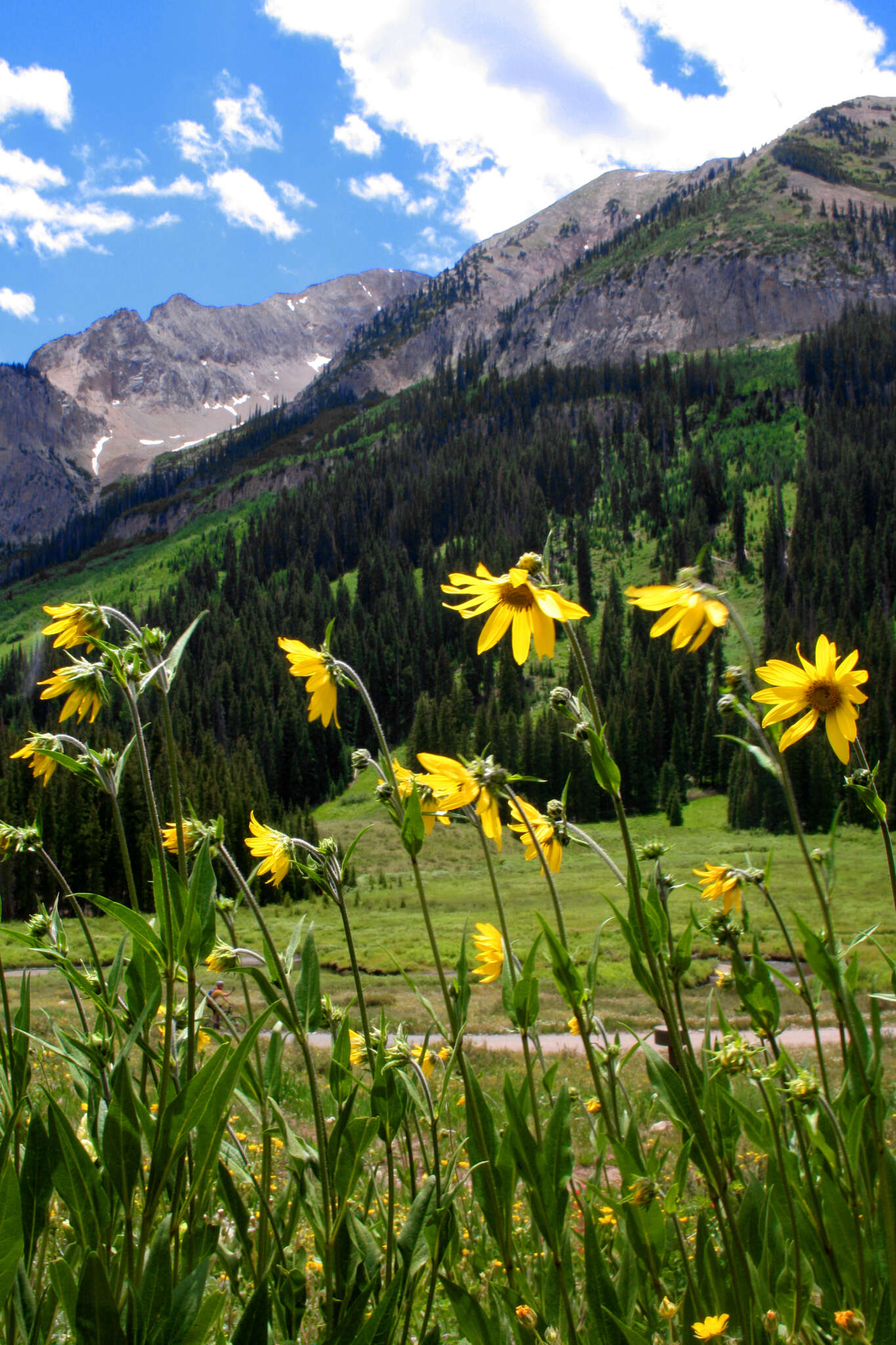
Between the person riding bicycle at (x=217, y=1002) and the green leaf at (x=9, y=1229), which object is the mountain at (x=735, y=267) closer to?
the person riding bicycle at (x=217, y=1002)

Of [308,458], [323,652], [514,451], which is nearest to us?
[323,652]

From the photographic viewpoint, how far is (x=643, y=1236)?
1677 millimetres

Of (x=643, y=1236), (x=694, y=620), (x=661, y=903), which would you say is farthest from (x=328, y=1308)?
(x=694, y=620)

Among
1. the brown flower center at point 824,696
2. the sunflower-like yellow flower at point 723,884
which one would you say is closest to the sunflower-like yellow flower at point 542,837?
the sunflower-like yellow flower at point 723,884

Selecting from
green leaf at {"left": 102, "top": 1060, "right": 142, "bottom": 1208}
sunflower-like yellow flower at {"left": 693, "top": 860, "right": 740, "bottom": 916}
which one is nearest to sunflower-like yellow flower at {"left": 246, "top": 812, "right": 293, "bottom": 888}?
green leaf at {"left": 102, "top": 1060, "right": 142, "bottom": 1208}

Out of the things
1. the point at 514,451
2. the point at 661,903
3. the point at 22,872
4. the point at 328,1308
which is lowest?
the point at 22,872

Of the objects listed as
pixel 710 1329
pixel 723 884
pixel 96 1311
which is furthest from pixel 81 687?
pixel 710 1329

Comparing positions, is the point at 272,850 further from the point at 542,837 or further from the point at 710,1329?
the point at 710,1329

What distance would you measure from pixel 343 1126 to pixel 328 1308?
15.7 inches

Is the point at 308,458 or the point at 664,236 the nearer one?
the point at 308,458

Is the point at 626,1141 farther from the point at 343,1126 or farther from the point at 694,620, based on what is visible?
the point at 694,620

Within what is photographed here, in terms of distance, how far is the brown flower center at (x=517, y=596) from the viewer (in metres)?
1.79

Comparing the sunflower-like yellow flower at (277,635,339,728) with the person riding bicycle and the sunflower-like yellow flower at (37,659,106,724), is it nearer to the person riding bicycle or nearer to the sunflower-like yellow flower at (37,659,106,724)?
the sunflower-like yellow flower at (37,659,106,724)

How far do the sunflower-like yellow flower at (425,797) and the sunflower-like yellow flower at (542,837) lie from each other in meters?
0.20
